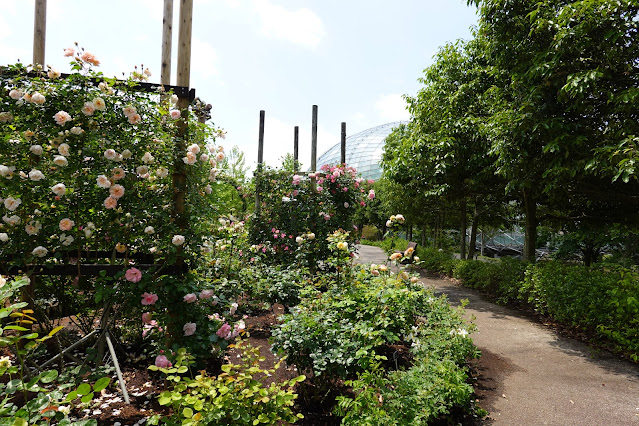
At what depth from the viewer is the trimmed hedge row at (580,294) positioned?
4.48m

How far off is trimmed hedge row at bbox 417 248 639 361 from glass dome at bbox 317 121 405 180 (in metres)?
31.2

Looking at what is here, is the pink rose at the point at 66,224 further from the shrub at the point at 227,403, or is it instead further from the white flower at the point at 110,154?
the shrub at the point at 227,403

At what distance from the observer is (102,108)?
8.91 ft

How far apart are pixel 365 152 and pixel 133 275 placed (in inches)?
1647

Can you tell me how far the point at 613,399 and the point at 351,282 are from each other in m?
2.62

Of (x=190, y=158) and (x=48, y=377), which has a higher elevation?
(x=190, y=158)

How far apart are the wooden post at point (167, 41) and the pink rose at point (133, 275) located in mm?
2163

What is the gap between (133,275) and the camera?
280 centimetres


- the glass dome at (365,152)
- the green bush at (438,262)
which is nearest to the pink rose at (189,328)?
the green bush at (438,262)

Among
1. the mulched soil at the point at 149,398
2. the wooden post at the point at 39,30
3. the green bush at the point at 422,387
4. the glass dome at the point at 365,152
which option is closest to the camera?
the green bush at the point at 422,387

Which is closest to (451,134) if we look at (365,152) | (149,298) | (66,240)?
(149,298)

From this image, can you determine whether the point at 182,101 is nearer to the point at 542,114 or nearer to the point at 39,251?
the point at 39,251

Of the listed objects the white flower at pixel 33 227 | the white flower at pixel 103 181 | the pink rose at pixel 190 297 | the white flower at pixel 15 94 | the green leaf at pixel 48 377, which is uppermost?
the white flower at pixel 15 94

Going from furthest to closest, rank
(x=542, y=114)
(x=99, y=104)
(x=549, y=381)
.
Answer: (x=542, y=114)
(x=549, y=381)
(x=99, y=104)
